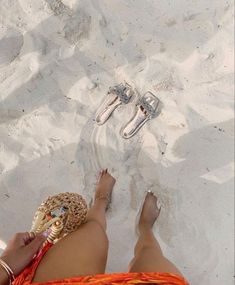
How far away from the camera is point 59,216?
6.47ft

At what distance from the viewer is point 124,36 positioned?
2680 millimetres

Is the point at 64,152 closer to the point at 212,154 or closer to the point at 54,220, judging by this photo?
the point at 54,220

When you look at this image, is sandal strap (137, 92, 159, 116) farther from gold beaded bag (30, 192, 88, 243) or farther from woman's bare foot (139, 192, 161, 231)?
gold beaded bag (30, 192, 88, 243)

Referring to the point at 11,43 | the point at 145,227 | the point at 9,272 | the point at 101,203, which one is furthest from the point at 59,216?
the point at 11,43

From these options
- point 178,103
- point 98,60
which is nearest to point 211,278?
point 178,103

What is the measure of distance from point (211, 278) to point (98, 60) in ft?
4.86

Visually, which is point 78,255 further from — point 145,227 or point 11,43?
point 11,43

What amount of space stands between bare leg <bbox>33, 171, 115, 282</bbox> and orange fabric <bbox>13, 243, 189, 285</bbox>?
0.13 ft

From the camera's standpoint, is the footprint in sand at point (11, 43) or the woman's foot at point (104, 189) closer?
the woman's foot at point (104, 189)

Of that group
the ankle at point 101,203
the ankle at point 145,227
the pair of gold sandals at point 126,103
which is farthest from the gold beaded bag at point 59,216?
the pair of gold sandals at point 126,103

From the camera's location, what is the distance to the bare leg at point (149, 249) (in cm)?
180

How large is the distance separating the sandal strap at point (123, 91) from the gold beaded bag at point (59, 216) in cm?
80

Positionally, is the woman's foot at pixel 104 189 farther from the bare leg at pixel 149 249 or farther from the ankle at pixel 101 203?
the bare leg at pixel 149 249

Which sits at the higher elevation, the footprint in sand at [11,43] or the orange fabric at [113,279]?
the footprint in sand at [11,43]
